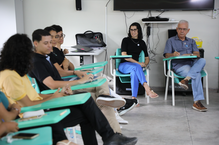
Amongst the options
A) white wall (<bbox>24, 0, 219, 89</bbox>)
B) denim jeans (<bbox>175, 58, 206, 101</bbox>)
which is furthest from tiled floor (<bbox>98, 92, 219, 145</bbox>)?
white wall (<bbox>24, 0, 219, 89</bbox>)

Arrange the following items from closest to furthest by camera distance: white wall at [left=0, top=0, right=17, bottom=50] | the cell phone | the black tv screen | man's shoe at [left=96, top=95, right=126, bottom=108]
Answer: the cell phone → man's shoe at [left=96, top=95, right=126, bottom=108] → the black tv screen → white wall at [left=0, top=0, right=17, bottom=50]

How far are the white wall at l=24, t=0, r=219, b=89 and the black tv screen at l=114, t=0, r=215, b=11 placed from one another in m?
0.11

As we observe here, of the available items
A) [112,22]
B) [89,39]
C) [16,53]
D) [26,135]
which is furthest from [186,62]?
[26,135]

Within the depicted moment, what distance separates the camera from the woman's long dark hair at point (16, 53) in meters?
1.60

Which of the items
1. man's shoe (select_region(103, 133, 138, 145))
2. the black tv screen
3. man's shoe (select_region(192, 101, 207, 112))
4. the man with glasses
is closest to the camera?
man's shoe (select_region(103, 133, 138, 145))

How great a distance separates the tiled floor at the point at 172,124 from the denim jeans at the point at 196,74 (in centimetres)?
21

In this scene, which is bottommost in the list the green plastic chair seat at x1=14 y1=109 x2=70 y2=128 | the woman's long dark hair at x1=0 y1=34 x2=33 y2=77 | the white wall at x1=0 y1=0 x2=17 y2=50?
the green plastic chair seat at x1=14 y1=109 x2=70 y2=128

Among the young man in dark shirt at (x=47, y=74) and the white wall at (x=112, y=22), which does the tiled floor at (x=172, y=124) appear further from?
the white wall at (x=112, y=22)

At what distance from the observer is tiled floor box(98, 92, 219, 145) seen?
8.32 ft

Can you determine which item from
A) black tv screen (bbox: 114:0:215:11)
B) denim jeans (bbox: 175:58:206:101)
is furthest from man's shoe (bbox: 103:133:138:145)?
black tv screen (bbox: 114:0:215:11)

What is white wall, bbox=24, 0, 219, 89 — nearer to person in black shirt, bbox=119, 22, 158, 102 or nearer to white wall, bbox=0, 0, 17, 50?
white wall, bbox=0, 0, 17, 50

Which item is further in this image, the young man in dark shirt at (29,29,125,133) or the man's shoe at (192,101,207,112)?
the man's shoe at (192,101,207,112)

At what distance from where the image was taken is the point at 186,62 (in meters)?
3.99

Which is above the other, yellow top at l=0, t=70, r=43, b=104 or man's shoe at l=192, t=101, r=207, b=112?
yellow top at l=0, t=70, r=43, b=104
